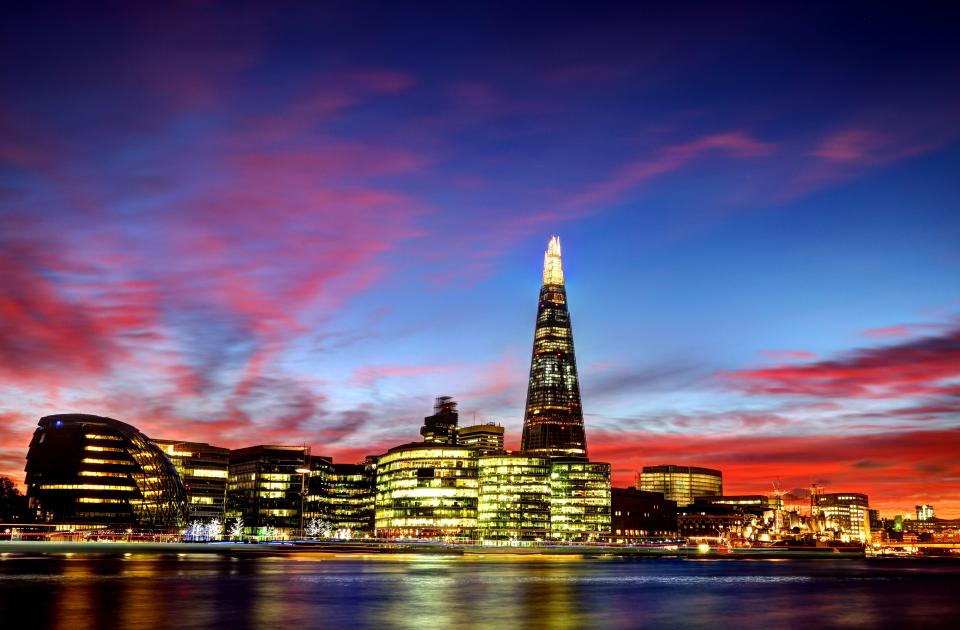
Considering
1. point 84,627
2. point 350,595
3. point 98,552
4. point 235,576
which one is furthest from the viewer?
point 98,552

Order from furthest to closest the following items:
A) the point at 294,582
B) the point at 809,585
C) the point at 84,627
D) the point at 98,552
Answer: the point at 98,552 < the point at 809,585 < the point at 294,582 < the point at 84,627

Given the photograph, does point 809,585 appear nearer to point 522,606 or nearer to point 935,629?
point 935,629

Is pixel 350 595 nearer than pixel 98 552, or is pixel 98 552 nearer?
pixel 350 595

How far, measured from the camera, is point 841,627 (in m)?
51.8

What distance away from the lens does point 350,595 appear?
64188 mm

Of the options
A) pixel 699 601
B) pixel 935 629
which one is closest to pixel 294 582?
pixel 699 601

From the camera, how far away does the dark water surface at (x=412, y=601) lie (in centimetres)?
4694

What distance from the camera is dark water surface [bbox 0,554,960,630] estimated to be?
46938 mm

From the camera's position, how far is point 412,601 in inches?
2340

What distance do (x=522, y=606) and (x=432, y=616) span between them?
1007 centimetres

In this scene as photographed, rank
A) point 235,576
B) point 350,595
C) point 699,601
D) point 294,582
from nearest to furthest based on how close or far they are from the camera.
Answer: point 350,595
point 699,601
point 294,582
point 235,576

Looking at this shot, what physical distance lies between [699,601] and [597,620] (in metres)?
21.9

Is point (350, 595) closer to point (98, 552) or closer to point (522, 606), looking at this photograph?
point (522, 606)

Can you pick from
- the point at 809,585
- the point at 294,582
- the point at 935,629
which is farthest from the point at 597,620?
the point at 809,585
